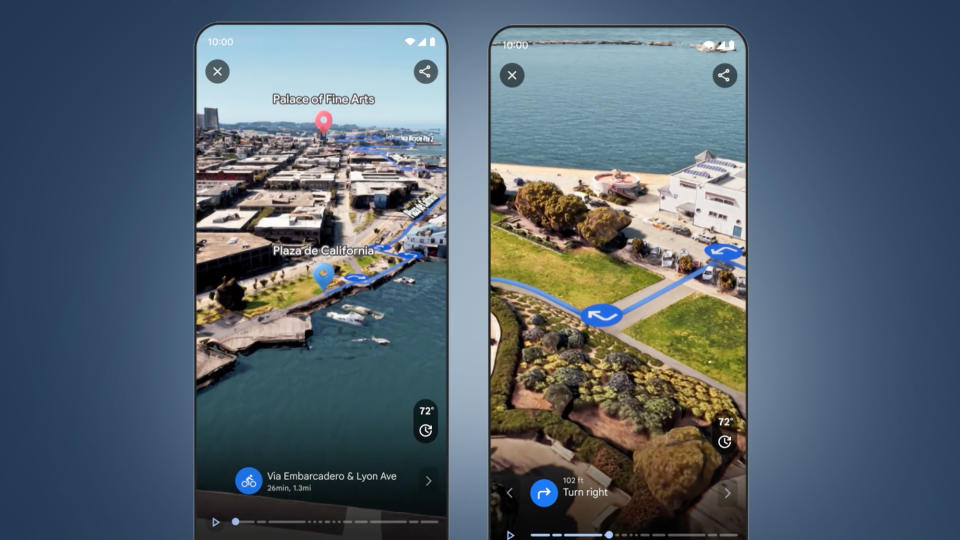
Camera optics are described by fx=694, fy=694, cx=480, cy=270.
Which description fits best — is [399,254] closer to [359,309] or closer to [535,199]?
[359,309]

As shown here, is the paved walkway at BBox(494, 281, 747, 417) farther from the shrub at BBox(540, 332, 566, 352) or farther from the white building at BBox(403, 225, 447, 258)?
the white building at BBox(403, 225, 447, 258)

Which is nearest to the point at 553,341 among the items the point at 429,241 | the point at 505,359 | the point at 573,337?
the point at 573,337

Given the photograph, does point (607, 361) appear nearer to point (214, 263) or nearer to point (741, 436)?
point (741, 436)

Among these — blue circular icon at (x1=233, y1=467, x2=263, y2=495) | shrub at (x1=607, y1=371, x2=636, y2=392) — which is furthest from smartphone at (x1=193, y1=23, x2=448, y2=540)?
shrub at (x1=607, y1=371, x2=636, y2=392)

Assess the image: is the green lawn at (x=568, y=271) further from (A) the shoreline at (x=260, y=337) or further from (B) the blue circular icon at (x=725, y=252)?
(A) the shoreline at (x=260, y=337)

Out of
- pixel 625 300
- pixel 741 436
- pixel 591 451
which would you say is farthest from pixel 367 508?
pixel 741 436

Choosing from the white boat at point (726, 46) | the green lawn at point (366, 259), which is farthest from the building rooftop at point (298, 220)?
the white boat at point (726, 46)
